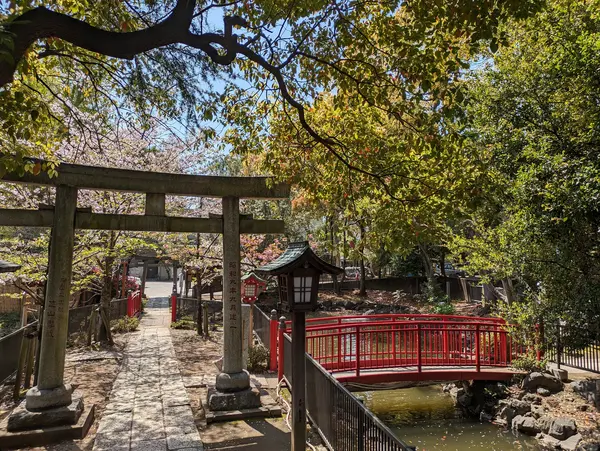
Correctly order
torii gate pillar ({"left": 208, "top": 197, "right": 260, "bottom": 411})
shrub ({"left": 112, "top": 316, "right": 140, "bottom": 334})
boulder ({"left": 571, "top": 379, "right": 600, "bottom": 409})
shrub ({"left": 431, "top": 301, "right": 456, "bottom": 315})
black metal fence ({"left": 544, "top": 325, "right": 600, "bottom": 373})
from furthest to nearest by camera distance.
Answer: shrub ({"left": 431, "top": 301, "right": 456, "bottom": 315})
shrub ({"left": 112, "top": 316, "right": 140, "bottom": 334})
boulder ({"left": 571, "top": 379, "right": 600, "bottom": 409})
black metal fence ({"left": 544, "top": 325, "right": 600, "bottom": 373})
torii gate pillar ({"left": 208, "top": 197, "right": 260, "bottom": 411})

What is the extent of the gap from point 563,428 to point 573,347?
1.72 meters

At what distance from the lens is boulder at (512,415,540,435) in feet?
30.5

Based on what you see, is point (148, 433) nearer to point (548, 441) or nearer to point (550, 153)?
point (548, 441)

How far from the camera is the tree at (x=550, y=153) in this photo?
8.09 metres

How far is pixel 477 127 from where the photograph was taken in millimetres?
10555

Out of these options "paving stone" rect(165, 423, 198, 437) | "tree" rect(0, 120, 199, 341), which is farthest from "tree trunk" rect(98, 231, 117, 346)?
"paving stone" rect(165, 423, 198, 437)

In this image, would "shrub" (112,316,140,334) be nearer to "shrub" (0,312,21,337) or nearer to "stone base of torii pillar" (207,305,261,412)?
"shrub" (0,312,21,337)

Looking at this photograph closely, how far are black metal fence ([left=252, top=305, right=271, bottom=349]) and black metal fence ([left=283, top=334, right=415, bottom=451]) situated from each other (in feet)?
12.3

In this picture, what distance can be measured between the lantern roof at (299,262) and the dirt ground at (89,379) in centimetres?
378

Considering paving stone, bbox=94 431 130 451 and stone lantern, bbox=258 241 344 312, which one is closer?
stone lantern, bbox=258 241 344 312

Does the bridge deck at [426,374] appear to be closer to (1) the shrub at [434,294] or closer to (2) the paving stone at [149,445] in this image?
(2) the paving stone at [149,445]

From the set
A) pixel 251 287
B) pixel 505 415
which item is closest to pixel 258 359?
pixel 251 287

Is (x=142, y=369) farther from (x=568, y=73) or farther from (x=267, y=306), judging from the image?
(x=267, y=306)

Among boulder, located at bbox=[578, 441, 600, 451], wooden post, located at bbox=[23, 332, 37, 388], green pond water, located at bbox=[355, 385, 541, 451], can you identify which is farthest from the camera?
green pond water, located at bbox=[355, 385, 541, 451]
